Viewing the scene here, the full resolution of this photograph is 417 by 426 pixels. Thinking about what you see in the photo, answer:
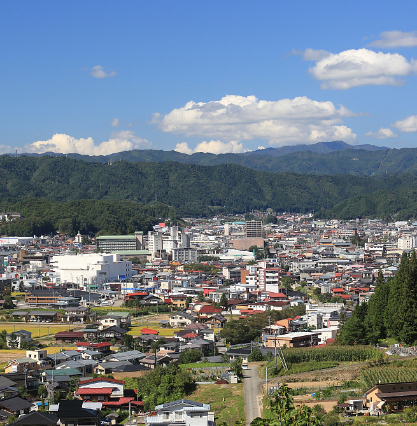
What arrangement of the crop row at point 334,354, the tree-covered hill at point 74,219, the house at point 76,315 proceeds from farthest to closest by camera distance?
the tree-covered hill at point 74,219
the house at point 76,315
the crop row at point 334,354

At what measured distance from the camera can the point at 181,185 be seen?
132375 millimetres

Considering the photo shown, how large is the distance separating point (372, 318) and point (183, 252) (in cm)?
3437

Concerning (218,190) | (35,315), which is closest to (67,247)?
(35,315)

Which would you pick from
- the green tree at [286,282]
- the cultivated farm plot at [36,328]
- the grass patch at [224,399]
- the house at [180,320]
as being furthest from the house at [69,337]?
the green tree at [286,282]

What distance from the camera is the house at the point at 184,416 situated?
10.8 meters

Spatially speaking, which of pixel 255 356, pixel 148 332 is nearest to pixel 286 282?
pixel 148 332

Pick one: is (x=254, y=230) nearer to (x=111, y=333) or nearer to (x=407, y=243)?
(x=407, y=243)

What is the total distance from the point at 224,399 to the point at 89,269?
25.5 metres

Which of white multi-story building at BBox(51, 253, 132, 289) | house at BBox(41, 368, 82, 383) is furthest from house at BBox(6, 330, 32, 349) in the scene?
white multi-story building at BBox(51, 253, 132, 289)

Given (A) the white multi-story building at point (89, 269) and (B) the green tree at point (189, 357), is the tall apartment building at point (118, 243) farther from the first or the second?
(B) the green tree at point (189, 357)

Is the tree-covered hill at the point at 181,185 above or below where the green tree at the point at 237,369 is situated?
above

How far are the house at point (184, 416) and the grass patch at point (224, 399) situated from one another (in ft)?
1.16

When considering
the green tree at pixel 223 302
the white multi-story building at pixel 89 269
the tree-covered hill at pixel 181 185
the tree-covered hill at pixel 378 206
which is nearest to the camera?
the green tree at pixel 223 302

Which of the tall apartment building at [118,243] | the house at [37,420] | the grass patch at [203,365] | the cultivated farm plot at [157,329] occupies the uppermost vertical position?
the tall apartment building at [118,243]
